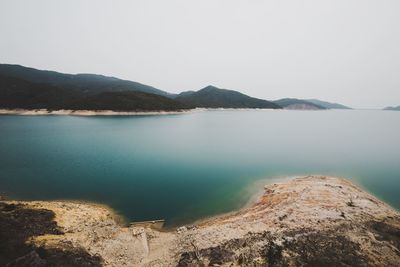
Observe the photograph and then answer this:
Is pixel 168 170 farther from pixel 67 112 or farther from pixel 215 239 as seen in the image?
pixel 67 112

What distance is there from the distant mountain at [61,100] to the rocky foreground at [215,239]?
10344 cm

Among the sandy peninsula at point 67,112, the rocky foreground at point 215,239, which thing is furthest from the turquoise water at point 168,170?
the sandy peninsula at point 67,112

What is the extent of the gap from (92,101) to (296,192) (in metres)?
114

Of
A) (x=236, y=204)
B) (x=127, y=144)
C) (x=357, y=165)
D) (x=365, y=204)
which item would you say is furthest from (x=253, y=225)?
(x=127, y=144)

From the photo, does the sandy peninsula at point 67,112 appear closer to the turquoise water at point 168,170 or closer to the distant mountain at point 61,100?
the distant mountain at point 61,100

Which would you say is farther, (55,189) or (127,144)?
(127,144)

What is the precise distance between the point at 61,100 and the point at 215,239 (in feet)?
424

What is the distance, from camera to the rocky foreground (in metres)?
9.25

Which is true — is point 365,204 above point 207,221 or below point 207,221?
above

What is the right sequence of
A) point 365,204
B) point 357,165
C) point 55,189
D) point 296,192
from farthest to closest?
1. point 357,165
2. point 55,189
3. point 296,192
4. point 365,204

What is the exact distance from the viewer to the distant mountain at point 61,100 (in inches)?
4213

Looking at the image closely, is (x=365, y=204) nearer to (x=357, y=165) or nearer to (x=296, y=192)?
(x=296, y=192)

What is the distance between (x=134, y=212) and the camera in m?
15.3

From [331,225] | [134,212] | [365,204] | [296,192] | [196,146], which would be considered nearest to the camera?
[331,225]
